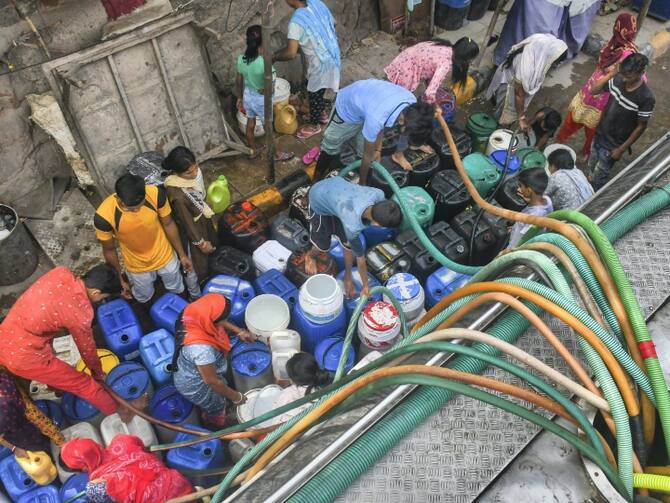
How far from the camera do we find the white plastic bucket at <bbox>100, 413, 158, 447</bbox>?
361cm

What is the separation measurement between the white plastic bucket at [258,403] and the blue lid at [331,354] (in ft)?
1.26

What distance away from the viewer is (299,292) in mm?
4199

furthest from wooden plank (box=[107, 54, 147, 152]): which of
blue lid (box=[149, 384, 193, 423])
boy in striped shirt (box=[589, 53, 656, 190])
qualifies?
boy in striped shirt (box=[589, 53, 656, 190])

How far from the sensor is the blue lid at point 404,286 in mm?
4164

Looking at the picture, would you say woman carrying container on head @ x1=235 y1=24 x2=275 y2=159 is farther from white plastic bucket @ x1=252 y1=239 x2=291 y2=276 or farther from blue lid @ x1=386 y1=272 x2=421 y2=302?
blue lid @ x1=386 y1=272 x2=421 y2=302

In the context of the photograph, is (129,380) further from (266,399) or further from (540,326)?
(540,326)

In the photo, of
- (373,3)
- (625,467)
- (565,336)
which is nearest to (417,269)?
(565,336)

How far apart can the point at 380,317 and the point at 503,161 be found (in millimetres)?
2728

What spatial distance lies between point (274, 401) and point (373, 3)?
21.0 ft

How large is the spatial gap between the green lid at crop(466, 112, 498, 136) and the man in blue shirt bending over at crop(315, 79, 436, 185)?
100cm

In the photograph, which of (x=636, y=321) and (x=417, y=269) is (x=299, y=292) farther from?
(x=636, y=321)

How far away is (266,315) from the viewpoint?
4137mm

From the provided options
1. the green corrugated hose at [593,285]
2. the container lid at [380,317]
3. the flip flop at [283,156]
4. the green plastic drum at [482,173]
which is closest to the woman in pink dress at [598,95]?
the green plastic drum at [482,173]

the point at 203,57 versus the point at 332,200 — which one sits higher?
the point at 203,57
